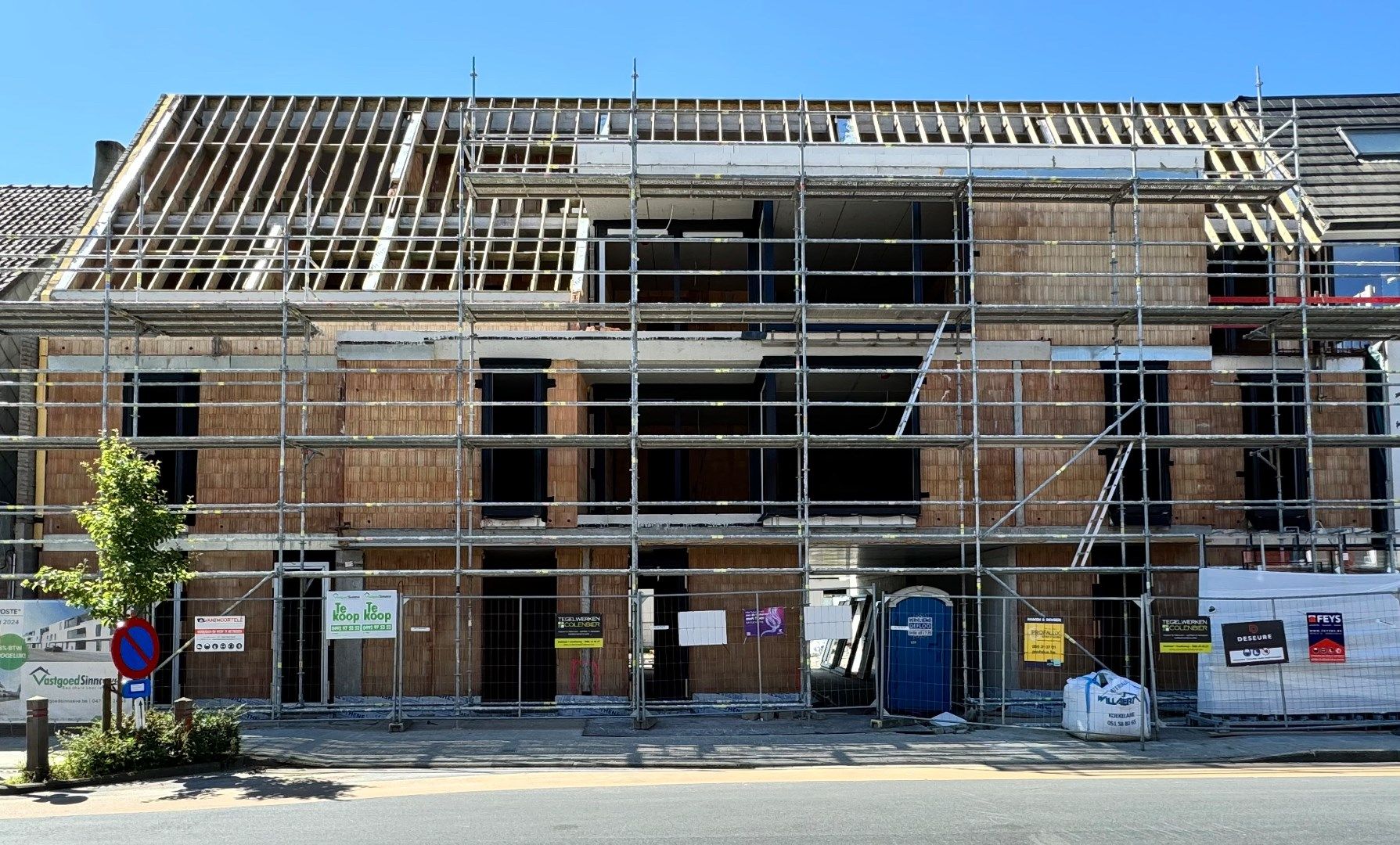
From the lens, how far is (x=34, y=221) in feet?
80.4

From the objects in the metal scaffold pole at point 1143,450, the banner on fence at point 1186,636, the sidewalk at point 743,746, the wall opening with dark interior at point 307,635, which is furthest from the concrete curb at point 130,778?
the banner on fence at point 1186,636

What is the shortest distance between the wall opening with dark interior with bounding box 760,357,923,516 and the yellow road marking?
5125mm

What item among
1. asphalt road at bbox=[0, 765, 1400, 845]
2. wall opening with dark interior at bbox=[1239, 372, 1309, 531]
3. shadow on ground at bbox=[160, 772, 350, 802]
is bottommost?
shadow on ground at bbox=[160, 772, 350, 802]

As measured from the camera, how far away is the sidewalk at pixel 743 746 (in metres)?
15.4

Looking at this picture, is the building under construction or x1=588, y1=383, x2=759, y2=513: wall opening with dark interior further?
x1=588, y1=383, x2=759, y2=513: wall opening with dark interior

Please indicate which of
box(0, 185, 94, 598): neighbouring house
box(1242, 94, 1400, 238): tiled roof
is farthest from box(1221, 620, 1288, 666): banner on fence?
box(0, 185, 94, 598): neighbouring house

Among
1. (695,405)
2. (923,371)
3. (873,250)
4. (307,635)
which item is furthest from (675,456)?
(307,635)

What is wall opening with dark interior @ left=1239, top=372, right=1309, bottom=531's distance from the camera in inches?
838

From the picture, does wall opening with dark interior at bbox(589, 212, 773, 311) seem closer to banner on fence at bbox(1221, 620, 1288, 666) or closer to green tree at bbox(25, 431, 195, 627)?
green tree at bbox(25, 431, 195, 627)

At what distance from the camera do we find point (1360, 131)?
1037 inches

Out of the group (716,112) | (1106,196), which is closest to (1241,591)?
(1106,196)

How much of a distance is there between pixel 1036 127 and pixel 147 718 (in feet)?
61.9

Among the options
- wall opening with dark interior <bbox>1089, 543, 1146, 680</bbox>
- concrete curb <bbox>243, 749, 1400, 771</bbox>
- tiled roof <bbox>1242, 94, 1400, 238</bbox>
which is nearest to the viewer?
concrete curb <bbox>243, 749, 1400, 771</bbox>

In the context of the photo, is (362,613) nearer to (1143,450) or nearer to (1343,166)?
(1143,450)
